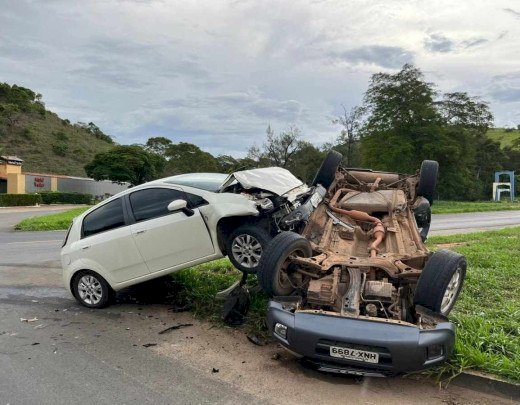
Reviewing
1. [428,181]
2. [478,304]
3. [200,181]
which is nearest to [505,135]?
[428,181]

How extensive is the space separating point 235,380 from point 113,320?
2.61 meters

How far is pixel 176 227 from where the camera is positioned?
20.0 ft

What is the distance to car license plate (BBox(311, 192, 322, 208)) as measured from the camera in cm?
635

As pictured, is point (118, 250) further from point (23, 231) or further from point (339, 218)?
point (23, 231)

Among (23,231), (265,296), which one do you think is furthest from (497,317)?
(23,231)

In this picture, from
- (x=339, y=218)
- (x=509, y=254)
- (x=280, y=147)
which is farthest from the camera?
(x=280, y=147)

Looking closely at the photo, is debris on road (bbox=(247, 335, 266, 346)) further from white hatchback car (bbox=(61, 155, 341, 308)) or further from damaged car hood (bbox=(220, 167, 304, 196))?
damaged car hood (bbox=(220, 167, 304, 196))

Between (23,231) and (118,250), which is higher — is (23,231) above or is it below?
below

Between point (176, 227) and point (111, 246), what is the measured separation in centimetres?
109

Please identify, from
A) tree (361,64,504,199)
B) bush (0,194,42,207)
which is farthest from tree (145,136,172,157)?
tree (361,64,504,199)

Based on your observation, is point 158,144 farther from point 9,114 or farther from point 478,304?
point 478,304

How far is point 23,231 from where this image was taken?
64.4 feet

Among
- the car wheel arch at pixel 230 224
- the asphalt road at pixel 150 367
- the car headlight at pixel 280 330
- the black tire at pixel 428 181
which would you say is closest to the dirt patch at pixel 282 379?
the asphalt road at pixel 150 367

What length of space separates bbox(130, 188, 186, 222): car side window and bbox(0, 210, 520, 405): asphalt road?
1.41 m
